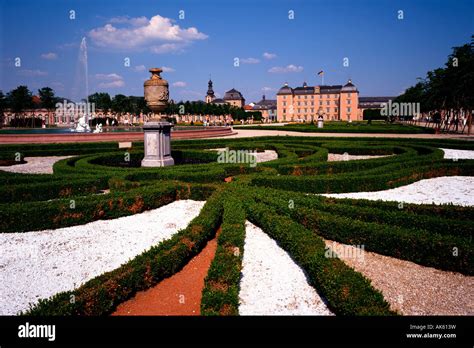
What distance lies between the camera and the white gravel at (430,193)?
9516 mm

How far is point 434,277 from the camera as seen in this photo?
546cm

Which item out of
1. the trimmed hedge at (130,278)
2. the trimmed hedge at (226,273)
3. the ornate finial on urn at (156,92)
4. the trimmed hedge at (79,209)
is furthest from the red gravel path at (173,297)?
the ornate finial on urn at (156,92)

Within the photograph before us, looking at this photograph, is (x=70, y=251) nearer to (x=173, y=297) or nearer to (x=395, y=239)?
(x=173, y=297)

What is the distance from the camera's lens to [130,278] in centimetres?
493

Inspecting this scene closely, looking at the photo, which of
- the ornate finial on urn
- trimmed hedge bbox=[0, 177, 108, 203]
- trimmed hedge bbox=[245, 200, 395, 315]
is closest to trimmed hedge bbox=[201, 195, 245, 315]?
trimmed hedge bbox=[245, 200, 395, 315]

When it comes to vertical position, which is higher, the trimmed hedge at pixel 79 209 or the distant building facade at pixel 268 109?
the distant building facade at pixel 268 109

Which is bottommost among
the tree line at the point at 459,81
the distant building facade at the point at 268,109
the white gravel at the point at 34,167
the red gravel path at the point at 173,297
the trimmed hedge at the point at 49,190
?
the red gravel path at the point at 173,297

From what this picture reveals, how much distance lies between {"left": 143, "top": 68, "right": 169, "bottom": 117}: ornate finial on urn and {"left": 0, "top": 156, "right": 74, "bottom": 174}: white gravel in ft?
17.0

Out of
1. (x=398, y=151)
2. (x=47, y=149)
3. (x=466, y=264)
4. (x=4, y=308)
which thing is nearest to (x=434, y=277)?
(x=466, y=264)

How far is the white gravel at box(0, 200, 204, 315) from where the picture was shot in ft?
17.5

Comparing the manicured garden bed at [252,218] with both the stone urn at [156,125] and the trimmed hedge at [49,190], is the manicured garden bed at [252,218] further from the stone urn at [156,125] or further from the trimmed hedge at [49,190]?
the stone urn at [156,125]

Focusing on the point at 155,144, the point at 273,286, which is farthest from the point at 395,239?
the point at 155,144

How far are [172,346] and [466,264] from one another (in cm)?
463

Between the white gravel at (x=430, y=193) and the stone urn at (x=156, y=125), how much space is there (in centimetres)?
690
